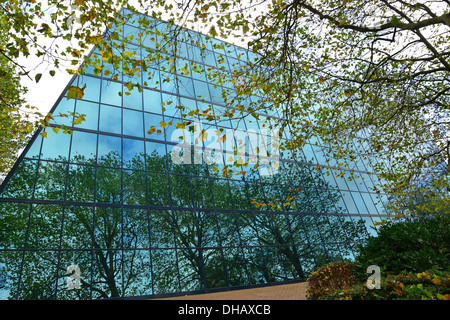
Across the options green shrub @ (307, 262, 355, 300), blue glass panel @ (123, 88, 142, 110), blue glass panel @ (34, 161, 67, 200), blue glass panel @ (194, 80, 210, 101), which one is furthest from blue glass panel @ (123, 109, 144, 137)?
green shrub @ (307, 262, 355, 300)

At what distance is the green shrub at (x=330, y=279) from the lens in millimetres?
6004

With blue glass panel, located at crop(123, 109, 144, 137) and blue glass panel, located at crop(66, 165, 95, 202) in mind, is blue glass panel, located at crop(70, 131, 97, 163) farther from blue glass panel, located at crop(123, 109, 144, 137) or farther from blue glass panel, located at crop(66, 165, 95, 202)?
blue glass panel, located at crop(123, 109, 144, 137)

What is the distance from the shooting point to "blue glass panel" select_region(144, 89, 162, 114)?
49.3 ft

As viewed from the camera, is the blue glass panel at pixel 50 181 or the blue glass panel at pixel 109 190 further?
the blue glass panel at pixel 109 190

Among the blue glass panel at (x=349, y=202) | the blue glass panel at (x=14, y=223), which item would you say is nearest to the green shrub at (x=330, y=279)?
the blue glass panel at (x=14, y=223)

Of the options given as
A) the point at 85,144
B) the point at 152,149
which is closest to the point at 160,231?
the point at 152,149

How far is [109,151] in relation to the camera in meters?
12.2

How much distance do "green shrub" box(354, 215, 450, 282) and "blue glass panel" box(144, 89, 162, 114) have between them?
1258 cm

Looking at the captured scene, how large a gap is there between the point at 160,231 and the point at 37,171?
5436mm

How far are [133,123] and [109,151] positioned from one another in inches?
89.3

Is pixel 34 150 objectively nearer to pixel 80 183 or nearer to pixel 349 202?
pixel 80 183

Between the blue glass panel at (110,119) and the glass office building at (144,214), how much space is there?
3.0 inches

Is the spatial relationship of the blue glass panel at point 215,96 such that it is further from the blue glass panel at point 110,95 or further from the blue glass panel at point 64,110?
the blue glass panel at point 64,110
